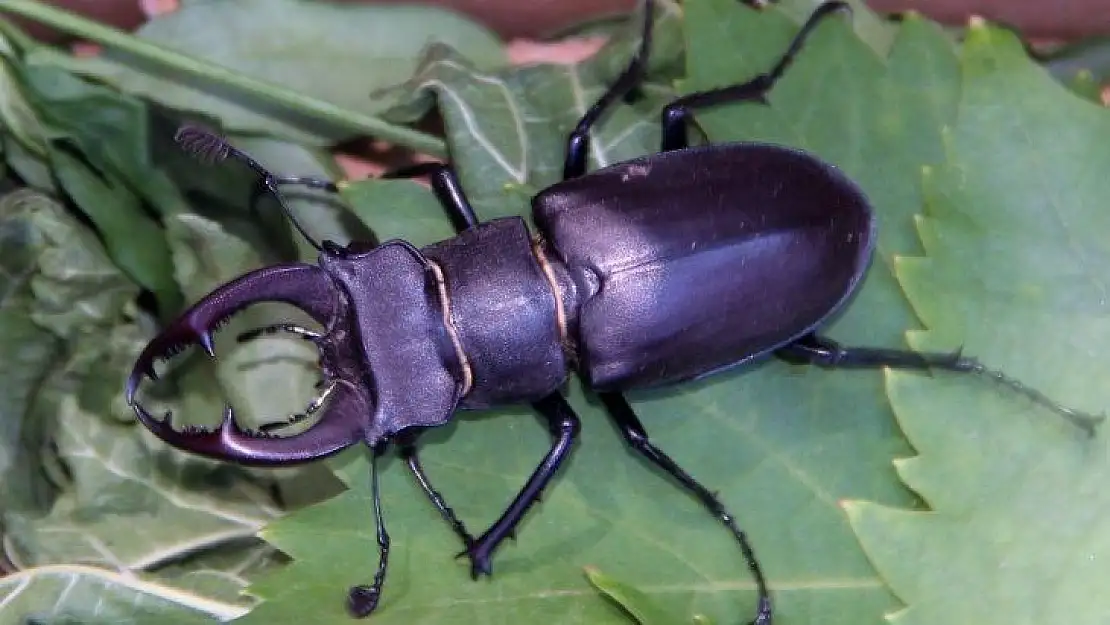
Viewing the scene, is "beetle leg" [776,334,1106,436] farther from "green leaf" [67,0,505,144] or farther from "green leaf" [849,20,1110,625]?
"green leaf" [67,0,505,144]

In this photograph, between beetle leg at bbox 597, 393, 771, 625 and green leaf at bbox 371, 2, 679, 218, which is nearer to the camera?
beetle leg at bbox 597, 393, 771, 625

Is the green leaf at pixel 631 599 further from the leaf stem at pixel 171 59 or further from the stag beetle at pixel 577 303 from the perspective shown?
the leaf stem at pixel 171 59

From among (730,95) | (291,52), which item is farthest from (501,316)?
(291,52)

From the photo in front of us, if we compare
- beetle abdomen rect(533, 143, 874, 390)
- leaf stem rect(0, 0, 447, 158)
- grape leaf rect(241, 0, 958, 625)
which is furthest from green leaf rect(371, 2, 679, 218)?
beetle abdomen rect(533, 143, 874, 390)

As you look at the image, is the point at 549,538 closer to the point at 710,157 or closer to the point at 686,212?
the point at 686,212

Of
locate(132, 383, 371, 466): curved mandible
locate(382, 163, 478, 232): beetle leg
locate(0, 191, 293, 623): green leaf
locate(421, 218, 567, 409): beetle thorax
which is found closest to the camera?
locate(132, 383, 371, 466): curved mandible

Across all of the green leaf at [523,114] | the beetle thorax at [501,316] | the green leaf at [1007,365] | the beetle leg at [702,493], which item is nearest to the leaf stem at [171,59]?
the green leaf at [523,114]

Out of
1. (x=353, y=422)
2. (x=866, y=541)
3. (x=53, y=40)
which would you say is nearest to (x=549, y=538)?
(x=353, y=422)
